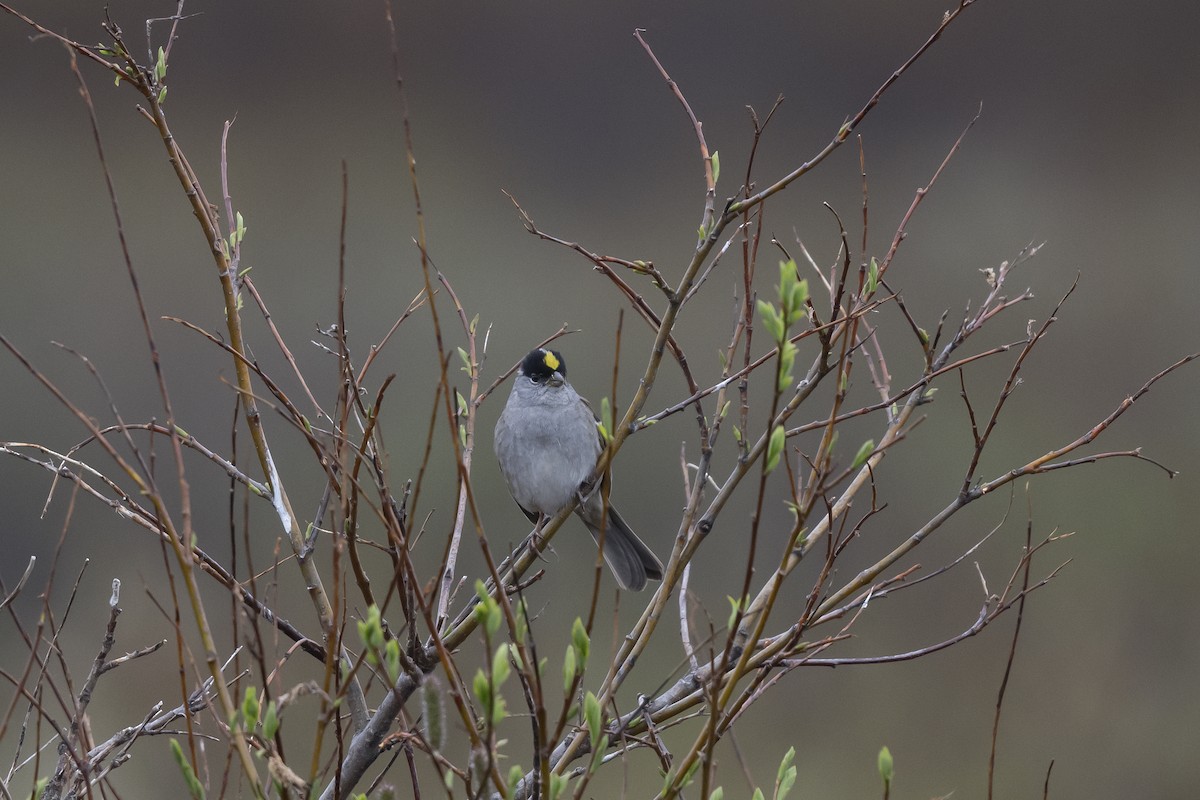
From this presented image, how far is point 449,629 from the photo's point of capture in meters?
1.95

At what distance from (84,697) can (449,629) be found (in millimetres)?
659

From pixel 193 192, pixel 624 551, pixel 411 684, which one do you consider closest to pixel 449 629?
pixel 411 684

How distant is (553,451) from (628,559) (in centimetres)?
46

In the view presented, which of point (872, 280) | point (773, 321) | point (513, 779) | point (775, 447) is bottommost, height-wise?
point (513, 779)

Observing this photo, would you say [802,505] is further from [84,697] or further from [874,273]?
[84,697]

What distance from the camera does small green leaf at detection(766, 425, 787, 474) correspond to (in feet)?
3.79

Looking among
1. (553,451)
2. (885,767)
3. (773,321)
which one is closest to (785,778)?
(885,767)

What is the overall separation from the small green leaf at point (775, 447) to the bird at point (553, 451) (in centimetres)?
184

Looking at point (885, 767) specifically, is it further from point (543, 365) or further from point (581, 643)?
point (543, 365)

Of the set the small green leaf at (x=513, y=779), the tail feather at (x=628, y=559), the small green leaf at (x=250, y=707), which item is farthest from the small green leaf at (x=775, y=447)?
the tail feather at (x=628, y=559)

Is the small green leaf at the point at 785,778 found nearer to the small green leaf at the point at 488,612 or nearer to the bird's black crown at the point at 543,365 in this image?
the small green leaf at the point at 488,612

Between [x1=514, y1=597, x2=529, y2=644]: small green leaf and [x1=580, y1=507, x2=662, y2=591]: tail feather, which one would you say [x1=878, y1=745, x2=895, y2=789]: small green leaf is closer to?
[x1=514, y1=597, x2=529, y2=644]: small green leaf

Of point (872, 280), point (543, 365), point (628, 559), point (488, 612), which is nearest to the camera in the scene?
point (488, 612)

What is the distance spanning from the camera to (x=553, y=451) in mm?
3326
